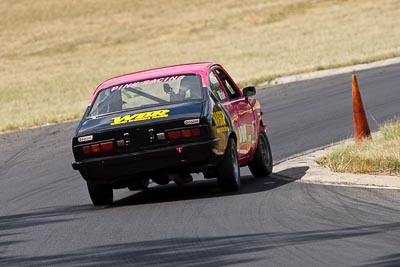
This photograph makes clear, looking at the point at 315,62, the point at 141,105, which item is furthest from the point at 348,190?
the point at 315,62

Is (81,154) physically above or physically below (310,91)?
above

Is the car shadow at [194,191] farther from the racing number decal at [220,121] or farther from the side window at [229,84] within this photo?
the side window at [229,84]

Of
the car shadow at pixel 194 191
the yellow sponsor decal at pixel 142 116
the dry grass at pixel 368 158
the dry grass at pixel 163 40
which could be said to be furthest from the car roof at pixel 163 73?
the dry grass at pixel 163 40

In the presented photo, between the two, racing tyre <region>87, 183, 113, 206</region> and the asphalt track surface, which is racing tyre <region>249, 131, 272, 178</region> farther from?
racing tyre <region>87, 183, 113, 206</region>

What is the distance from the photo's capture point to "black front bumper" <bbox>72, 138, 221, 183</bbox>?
11.9m

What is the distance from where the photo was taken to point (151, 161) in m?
11.9

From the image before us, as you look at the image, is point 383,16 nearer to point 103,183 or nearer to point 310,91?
point 310,91

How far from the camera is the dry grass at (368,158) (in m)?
12.6

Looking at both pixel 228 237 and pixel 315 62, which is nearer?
pixel 228 237

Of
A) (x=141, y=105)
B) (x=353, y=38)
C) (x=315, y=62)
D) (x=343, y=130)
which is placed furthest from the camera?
(x=353, y=38)

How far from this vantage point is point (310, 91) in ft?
86.4

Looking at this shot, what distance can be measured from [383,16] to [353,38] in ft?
28.8

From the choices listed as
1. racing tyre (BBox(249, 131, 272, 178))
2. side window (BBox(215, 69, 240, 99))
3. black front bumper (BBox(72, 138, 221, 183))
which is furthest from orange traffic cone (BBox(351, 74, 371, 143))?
black front bumper (BBox(72, 138, 221, 183))

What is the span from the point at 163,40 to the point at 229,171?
148 feet
